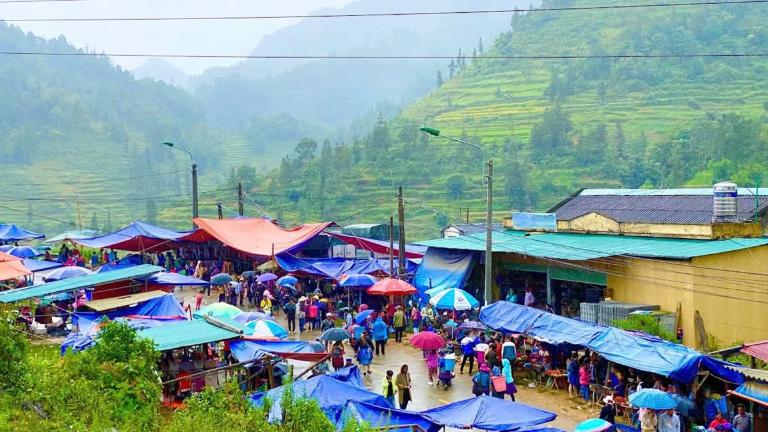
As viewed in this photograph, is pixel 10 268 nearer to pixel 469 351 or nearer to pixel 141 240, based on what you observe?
pixel 141 240

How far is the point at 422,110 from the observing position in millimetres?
108688

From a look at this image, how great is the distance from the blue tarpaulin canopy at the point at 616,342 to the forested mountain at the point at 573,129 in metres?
32.4

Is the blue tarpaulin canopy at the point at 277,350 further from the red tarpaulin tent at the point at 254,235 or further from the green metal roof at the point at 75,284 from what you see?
the red tarpaulin tent at the point at 254,235

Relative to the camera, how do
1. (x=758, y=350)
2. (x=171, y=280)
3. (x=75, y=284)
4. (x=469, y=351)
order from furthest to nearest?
(x=171, y=280), (x=75, y=284), (x=469, y=351), (x=758, y=350)

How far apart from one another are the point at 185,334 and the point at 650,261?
11017 millimetres

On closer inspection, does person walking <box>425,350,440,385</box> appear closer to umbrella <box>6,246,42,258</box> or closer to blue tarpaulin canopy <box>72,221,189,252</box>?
blue tarpaulin canopy <box>72,221,189,252</box>

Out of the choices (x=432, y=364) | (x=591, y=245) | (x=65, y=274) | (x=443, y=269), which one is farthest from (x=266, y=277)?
(x=432, y=364)

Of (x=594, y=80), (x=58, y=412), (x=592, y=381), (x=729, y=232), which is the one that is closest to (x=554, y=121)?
(x=594, y=80)

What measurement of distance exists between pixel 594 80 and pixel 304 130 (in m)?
59.7

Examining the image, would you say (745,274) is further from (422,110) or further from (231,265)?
(422,110)

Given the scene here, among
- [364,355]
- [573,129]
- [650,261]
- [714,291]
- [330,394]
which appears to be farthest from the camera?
[573,129]

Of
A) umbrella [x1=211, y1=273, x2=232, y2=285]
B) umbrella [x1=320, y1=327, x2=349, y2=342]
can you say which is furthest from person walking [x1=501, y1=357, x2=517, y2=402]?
umbrella [x1=211, y1=273, x2=232, y2=285]

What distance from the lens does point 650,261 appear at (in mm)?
20734

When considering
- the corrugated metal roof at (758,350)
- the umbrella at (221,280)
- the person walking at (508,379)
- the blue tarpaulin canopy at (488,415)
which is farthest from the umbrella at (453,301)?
the blue tarpaulin canopy at (488,415)
